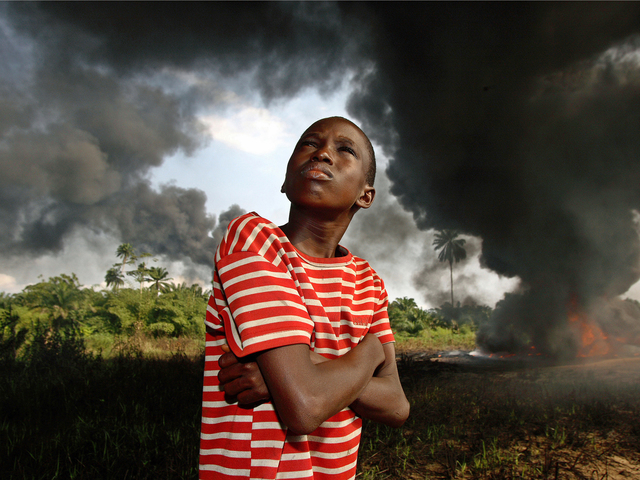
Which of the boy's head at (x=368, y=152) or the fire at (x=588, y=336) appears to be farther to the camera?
the fire at (x=588, y=336)

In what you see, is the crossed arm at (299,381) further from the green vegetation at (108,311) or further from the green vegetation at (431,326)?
the green vegetation at (431,326)

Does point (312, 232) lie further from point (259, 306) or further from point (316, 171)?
point (259, 306)

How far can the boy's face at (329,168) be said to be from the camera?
1.02m

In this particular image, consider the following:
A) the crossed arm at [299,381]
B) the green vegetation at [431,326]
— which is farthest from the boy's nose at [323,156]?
the green vegetation at [431,326]

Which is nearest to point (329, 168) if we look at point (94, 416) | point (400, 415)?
point (400, 415)

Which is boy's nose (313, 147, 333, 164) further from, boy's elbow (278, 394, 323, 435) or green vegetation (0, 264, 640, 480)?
green vegetation (0, 264, 640, 480)

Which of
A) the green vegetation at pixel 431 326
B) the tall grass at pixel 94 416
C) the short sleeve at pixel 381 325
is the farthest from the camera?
the green vegetation at pixel 431 326

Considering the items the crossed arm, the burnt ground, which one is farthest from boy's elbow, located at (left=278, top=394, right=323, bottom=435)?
the burnt ground

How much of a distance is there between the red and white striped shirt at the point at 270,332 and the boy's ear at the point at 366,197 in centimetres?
26

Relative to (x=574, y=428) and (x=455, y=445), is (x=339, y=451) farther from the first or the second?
(x=574, y=428)

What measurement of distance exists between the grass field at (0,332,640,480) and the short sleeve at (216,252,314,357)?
256 centimetres

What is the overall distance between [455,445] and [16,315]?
1547 cm

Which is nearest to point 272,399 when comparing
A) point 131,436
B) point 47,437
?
point 131,436

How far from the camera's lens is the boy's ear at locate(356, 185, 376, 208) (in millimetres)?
Answer: 1206
